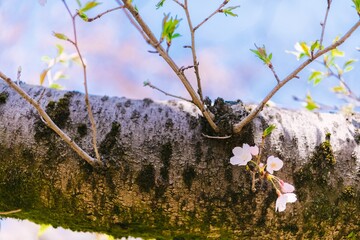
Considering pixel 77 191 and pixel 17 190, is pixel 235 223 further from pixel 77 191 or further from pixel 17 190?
pixel 17 190

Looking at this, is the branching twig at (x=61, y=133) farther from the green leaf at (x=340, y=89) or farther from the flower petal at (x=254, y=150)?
the green leaf at (x=340, y=89)

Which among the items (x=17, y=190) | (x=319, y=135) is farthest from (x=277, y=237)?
(x=17, y=190)

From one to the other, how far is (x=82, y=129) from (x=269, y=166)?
1.21ft

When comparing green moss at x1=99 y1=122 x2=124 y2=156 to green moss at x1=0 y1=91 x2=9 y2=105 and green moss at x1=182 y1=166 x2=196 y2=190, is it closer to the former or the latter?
green moss at x1=182 y1=166 x2=196 y2=190

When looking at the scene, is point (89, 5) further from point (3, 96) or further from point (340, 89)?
point (340, 89)

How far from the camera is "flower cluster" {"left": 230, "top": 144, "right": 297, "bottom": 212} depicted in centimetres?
99

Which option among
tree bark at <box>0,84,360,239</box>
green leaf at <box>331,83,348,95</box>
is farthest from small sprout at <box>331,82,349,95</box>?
tree bark at <box>0,84,360,239</box>

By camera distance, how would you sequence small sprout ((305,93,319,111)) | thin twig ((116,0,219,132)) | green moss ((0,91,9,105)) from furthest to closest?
small sprout ((305,93,319,111)), green moss ((0,91,9,105)), thin twig ((116,0,219,132))

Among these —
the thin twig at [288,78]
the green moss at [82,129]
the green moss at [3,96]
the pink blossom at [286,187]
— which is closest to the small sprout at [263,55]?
the thin twig at [288,78]

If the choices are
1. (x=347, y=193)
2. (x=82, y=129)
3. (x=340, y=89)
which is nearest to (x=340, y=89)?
(x=340, y=89)

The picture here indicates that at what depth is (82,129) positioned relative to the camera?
41.9 inches

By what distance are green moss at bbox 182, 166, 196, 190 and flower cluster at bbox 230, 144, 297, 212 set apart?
81 millimetres

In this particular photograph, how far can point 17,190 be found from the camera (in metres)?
1.08

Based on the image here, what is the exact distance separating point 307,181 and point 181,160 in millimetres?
252
